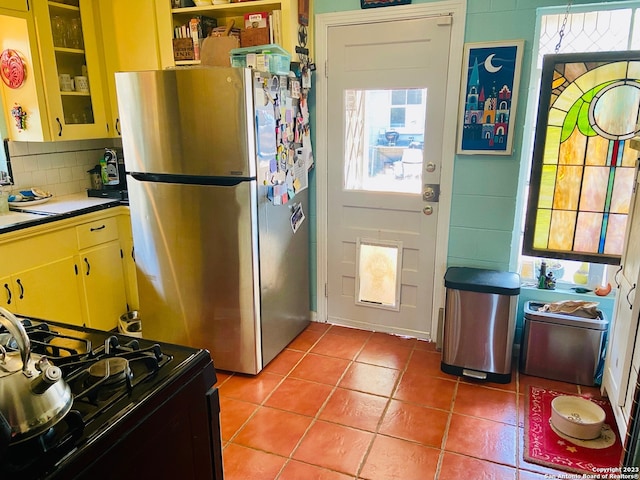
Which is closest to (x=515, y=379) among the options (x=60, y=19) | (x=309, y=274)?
(x=309, y=274)

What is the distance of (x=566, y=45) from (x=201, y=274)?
237 centimetres

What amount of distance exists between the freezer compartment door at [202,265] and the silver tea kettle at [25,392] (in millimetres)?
1707

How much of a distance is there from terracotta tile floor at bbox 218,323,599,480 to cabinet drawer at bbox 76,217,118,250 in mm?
1163

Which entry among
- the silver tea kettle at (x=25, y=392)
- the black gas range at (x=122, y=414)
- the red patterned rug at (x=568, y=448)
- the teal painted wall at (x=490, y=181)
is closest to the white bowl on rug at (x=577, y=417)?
→ the red patterned rug at (x=568, y=448)

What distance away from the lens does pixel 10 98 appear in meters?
2.97

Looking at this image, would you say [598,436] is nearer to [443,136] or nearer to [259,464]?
[259,464]

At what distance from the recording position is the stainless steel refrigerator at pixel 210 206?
2430 mm

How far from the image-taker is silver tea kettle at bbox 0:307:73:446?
2.63ft

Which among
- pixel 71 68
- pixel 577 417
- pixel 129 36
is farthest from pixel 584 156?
pixel 71 68

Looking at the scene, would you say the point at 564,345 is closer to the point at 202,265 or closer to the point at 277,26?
the point at 202,265

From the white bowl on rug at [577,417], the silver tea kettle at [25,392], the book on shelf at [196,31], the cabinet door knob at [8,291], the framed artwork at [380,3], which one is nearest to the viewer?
the silver tea kettle at [25,392]

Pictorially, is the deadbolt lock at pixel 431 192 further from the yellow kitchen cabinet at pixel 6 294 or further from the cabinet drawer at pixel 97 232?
the yellow kitchen cabinet at pixel 6 294

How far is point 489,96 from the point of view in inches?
105

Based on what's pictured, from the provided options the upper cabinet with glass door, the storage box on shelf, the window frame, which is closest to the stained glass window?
the window frame
